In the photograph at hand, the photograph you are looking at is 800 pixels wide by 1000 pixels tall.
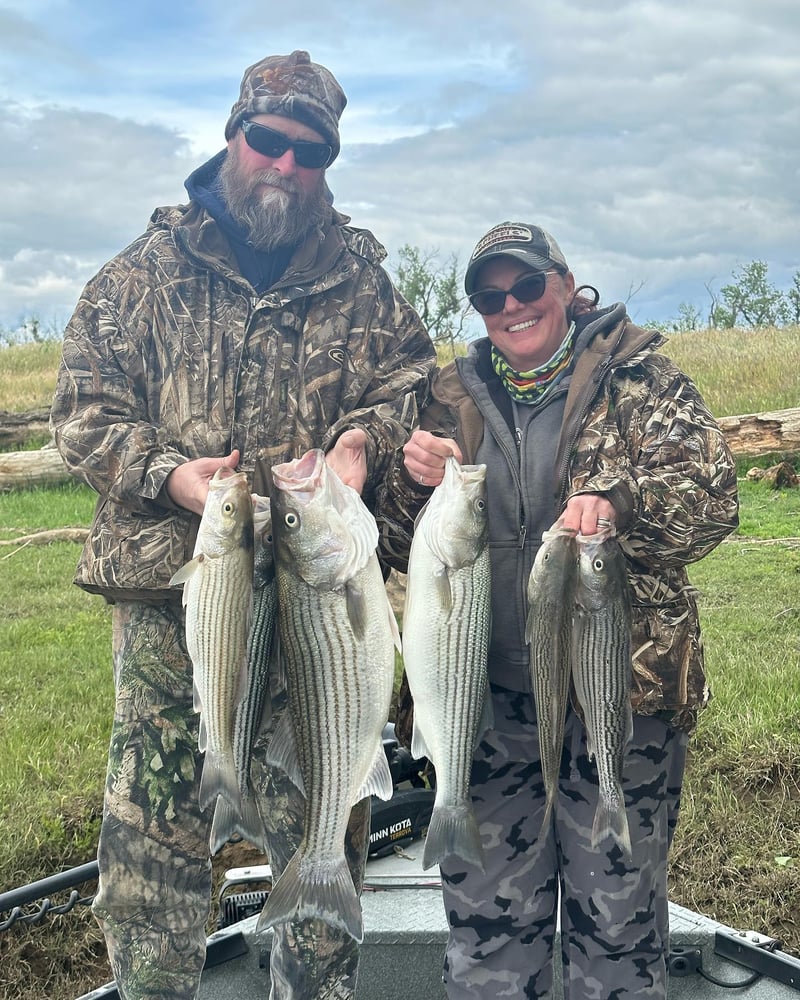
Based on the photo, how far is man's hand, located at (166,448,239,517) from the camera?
302cm

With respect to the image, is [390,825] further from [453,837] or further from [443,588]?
[443,588]

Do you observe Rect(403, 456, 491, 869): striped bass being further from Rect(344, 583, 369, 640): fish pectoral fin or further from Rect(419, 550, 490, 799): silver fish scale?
Rect(344, 583, 369, 640): fish pectoral fin

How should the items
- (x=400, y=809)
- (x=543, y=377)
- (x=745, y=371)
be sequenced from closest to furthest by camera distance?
(x=543, y=377)
(x=400, y=809)
(x=745, y=371)

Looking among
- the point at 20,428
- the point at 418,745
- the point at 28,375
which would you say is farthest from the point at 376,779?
the point at 28,375

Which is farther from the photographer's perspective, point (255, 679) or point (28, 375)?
point (28, 375)

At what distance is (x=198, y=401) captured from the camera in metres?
3.60

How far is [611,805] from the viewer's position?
2.96m

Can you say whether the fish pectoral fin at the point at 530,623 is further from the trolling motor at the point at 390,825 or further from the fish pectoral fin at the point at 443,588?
the trolling motor at the point at 390,825

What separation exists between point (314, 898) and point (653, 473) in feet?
5.25

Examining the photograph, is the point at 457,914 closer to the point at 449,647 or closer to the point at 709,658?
the point at 449,647

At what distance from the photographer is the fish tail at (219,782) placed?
Answer: 2.83m

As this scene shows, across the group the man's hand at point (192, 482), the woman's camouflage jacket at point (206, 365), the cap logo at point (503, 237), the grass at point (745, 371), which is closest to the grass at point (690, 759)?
the woman's camouflage jacket at point (206, 365)

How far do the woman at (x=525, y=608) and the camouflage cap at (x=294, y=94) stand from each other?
797mm

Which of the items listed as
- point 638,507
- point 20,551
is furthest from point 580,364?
point 20,551
